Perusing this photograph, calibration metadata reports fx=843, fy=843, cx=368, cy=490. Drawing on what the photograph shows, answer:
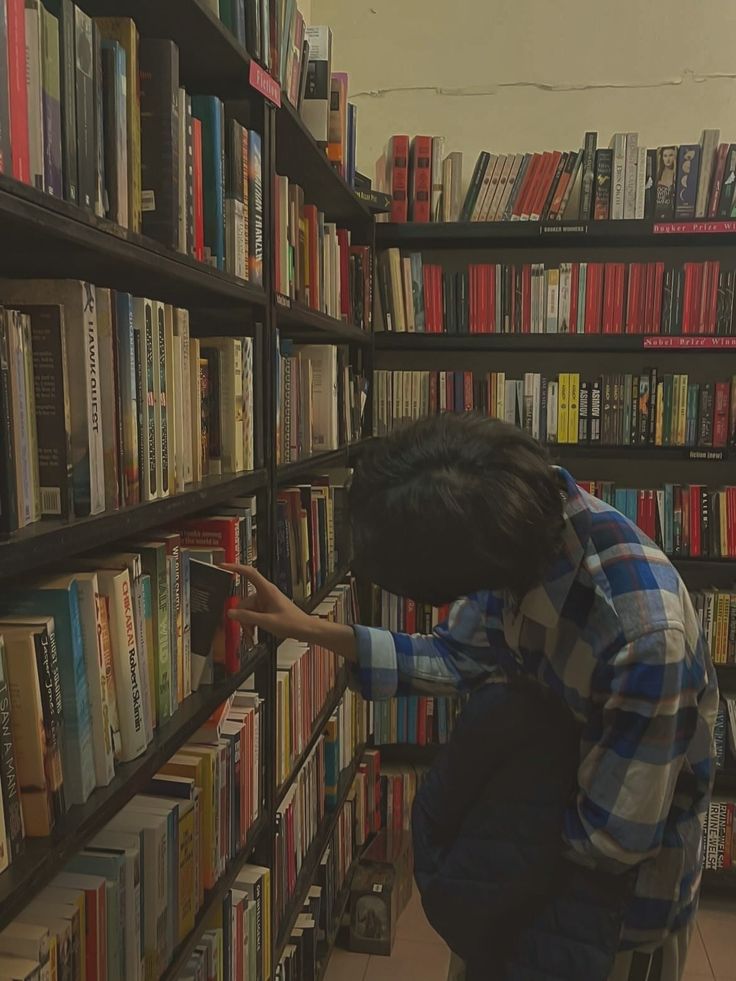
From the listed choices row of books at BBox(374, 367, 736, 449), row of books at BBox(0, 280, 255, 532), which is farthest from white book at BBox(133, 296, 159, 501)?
row of books at BBox(374, 367, 736, 449)

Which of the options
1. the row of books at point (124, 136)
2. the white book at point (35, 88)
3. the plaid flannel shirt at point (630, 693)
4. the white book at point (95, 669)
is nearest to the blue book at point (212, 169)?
the row of books at point (124, 136)

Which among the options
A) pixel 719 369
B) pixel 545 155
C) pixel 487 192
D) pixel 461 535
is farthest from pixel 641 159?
pixel 461 535

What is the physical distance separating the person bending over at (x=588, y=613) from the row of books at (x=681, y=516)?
5.57ft

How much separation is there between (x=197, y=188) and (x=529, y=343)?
1597 mm

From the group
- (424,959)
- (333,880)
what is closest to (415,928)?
(424,959)

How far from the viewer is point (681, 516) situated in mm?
2672

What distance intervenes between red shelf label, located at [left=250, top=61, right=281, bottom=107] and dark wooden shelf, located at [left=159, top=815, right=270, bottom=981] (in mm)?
1321

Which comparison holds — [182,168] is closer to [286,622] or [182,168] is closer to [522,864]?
[286,622]

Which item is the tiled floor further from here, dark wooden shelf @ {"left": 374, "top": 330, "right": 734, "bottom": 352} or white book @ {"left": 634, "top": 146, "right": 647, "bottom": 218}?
white book @ {"left": 634, "top": 146, "right": 647, "bottom": 218}

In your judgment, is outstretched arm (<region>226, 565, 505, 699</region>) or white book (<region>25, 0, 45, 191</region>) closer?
white book (<region>25, 0, 45, 191</region>)

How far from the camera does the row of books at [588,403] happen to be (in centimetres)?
262

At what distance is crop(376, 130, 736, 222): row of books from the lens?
2.54 meters

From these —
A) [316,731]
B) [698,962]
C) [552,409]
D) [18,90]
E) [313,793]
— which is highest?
[18,90]

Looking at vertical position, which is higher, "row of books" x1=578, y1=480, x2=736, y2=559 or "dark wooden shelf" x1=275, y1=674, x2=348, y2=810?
"row of books" x1=578, y1=480, x2=736, y2=559
